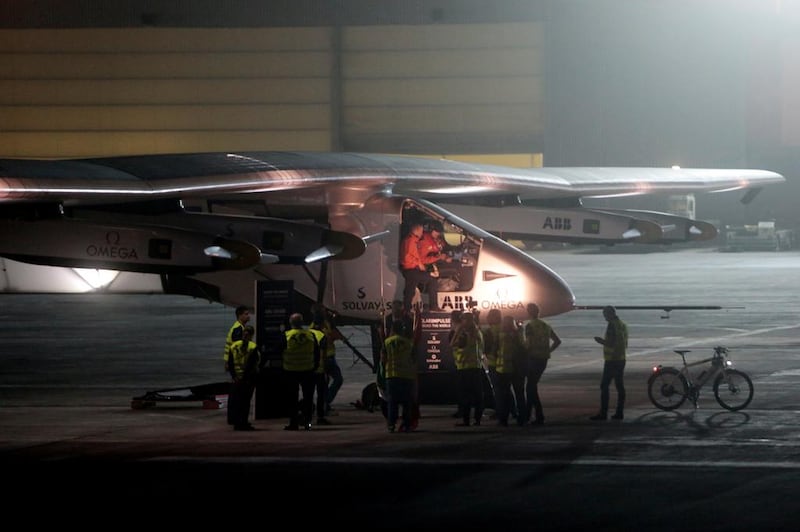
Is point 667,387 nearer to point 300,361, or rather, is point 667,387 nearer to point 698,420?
point 698,420

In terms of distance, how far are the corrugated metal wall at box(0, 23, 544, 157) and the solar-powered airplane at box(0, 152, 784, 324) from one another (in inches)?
1264

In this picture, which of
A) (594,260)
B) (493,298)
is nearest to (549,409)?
(493,298)

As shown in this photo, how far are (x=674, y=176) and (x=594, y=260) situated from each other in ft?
127

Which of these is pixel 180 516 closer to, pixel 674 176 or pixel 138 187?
pixel 138 187

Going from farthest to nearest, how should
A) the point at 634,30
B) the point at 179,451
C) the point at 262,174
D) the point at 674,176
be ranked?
the point at 634,30 → the point at 674,176 → the point at 262,174 → the point at 179,451

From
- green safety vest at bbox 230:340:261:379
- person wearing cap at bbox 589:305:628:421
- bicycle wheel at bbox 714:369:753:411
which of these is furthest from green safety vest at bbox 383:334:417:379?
bicycle wheel at bbox 714:369:753:411

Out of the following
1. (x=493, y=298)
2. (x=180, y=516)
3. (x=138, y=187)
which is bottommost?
(x=180, y=516)

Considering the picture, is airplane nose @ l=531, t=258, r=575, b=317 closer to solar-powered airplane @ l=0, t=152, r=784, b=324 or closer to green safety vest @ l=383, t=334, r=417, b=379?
solar-powered airplane @ l=0, t=152, r=784, b=324

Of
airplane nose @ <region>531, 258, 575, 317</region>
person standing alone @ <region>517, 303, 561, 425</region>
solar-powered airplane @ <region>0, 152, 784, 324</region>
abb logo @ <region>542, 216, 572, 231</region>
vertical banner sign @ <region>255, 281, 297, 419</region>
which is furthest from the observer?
abb logo @ <region>542, 216, 572, 231</region>

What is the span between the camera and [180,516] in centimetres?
1320

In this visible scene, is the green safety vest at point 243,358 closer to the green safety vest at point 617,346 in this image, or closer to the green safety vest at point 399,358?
the green safety vest at point 399,358

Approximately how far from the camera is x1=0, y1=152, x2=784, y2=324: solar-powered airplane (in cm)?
1905

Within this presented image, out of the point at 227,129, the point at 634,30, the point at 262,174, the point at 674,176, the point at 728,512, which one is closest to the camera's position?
the point at 728,512

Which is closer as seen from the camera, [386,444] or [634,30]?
[386,444]
